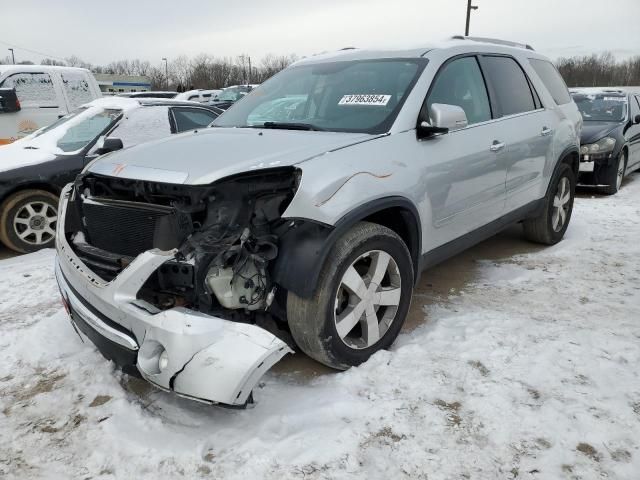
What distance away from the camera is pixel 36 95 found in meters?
8.09

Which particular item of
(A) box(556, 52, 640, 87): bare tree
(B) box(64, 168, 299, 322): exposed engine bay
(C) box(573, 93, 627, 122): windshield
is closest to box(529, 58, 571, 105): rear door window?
(B) box(64, 168, 299, 322): exposed engine bay

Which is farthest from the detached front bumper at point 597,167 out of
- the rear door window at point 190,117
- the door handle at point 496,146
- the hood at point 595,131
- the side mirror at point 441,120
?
the side mirror at point 441,120

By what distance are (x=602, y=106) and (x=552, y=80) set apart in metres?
5.51

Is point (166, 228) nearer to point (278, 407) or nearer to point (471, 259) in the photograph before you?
point (278, 407)

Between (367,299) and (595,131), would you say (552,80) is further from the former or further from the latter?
(595,131)

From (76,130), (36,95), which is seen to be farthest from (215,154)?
(36,95)

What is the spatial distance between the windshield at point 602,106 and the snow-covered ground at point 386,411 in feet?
23.1

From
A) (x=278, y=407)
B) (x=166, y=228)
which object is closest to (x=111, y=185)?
(x=166, y=228)

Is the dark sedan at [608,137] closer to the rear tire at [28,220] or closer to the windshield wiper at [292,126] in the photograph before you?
the windshield wiper at [292,126]

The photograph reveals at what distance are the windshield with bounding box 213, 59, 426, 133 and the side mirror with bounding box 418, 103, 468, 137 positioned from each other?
0.20 meters

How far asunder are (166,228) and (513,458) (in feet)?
6.28

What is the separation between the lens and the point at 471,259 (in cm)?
514

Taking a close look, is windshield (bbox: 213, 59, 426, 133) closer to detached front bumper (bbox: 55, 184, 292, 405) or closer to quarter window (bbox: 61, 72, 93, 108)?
detached front bumper (bbox: 55, 184, 292, 405)

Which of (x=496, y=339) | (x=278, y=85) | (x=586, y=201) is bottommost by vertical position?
(x=586, y=201)
